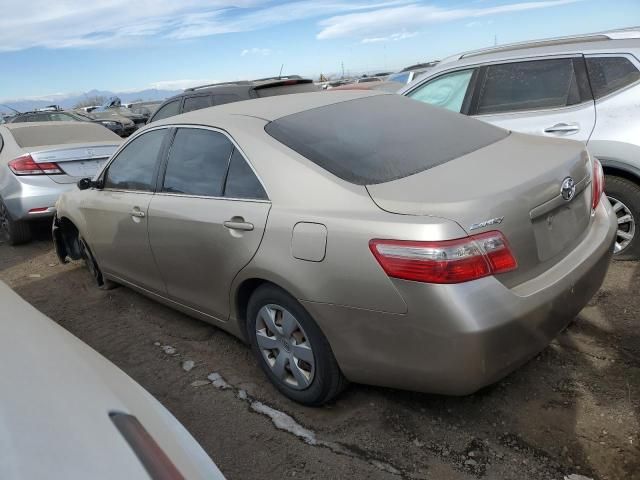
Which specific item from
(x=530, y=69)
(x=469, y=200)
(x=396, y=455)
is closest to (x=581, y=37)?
(x=530, y=69)

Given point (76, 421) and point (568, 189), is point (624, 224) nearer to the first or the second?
point (568, 189)

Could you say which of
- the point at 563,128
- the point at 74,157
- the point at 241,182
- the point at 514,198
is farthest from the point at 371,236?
the point at 74,157

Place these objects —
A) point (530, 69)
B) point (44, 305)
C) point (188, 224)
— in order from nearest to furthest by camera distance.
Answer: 1. point (188, 224)
2. point (530, 69)
3. point (44, 305)

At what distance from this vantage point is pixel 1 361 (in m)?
1.54

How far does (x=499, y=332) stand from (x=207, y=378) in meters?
1.84

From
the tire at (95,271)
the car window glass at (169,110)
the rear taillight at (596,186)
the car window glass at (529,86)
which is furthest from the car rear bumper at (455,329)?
the car window glass at (169,110)

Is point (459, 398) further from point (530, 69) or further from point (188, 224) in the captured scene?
point (530, 69)

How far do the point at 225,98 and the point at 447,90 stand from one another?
3.36 meters

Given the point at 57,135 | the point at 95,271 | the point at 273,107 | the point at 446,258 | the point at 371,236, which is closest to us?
the point at 446,258

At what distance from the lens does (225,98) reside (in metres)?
7.26

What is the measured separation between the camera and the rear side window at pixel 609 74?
12.7ft

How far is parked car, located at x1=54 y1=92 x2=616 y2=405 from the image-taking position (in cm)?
212

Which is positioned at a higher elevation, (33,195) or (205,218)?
(205,218)

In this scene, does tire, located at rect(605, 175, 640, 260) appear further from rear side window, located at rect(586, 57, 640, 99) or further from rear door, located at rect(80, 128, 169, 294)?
rear door, located at rect(80, 128, 169, 294)
